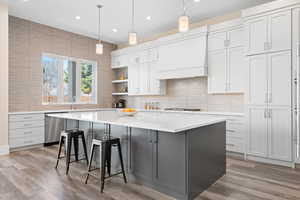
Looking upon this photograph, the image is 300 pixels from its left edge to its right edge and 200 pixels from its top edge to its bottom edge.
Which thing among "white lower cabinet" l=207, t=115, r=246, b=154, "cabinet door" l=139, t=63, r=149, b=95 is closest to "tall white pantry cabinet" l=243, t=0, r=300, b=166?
"white lower cabinet" l=207, t=115, r=246, b=154

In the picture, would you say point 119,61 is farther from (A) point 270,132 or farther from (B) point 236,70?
(A) point 270,132

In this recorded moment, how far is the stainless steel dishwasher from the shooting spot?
490 centimetres

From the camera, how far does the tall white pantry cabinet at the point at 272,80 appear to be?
3.31 meters

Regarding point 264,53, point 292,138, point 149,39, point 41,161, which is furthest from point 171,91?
point 41,161

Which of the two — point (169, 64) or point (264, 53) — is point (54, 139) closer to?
point (169, 64)

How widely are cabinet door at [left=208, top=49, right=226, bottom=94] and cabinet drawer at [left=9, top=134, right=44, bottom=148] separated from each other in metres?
4.28

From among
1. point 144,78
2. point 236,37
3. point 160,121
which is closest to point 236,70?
point 236,37

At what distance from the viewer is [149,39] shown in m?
6.20

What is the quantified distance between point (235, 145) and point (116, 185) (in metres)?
2.62

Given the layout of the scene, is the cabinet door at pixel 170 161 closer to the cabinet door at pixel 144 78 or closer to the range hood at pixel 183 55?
the range hood at pixel 183 55

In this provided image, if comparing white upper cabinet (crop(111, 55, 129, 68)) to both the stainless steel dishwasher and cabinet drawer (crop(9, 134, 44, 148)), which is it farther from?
cabinet drawer (crop(9, 134, 44, 148))

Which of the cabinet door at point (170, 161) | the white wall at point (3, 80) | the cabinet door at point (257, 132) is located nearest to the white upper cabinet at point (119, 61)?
the white wall at point (3, 80)

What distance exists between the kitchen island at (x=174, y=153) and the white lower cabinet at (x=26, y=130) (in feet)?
8.96

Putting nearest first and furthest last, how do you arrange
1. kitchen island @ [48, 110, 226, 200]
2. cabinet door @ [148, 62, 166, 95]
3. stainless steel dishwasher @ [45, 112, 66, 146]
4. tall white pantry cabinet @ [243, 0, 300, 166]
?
kitchen island @ [48, 110, 226, 200]
tall white pantry cabinet @ [243, 0, 300, 166]
stainless steel dishwasher @ [45, 112, 66, 146]
cabinet door @ [148, 62, 166, 95]
